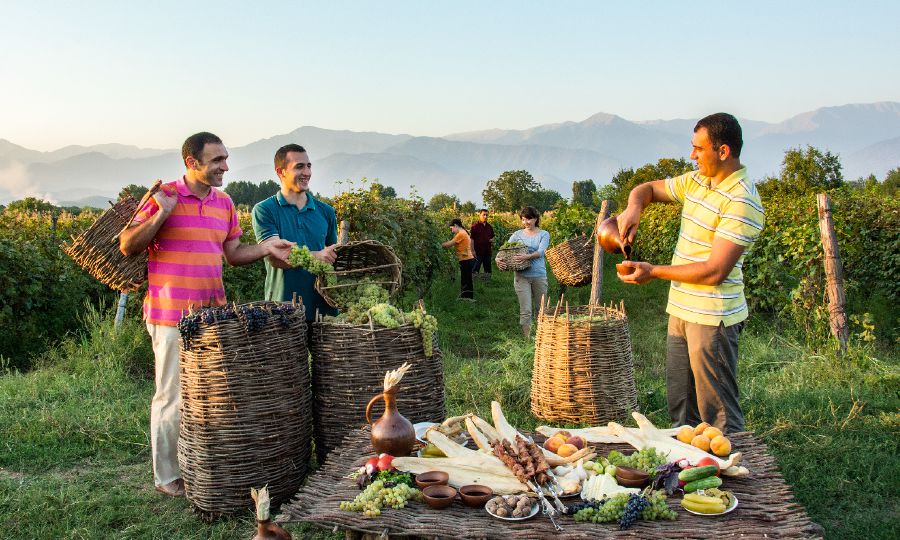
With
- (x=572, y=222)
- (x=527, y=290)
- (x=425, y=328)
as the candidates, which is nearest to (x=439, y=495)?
(x=425, y=328)

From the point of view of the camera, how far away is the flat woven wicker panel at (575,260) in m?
8.62

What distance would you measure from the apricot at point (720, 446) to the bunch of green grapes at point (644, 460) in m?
0.25

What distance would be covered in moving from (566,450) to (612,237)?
3.92ft

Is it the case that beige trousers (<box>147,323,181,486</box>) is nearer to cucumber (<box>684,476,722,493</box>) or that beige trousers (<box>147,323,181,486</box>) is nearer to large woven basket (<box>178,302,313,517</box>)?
large woven basket (<box>178,302,313,517</box>)

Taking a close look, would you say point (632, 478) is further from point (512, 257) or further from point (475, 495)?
point (512, 257)

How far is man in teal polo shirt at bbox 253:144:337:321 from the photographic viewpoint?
435 centimetres

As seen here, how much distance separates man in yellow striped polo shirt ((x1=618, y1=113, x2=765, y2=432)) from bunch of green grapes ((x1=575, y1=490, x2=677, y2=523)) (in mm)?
1225

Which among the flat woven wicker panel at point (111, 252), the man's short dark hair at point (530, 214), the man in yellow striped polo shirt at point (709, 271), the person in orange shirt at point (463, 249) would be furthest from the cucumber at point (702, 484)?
the person in orange shirt at point (463, 249)

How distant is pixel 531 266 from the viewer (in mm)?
8633

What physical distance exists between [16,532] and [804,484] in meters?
4.65

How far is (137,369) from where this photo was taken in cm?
694

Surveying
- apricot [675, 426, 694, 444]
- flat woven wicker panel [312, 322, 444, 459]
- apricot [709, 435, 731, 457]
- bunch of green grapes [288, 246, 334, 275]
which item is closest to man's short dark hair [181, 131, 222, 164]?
bunch of green grapes [288, 246, 334, 275]

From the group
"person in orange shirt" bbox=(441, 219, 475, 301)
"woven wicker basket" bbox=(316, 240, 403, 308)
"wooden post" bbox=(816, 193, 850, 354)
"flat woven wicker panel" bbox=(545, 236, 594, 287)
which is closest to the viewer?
"woven wicker basket" bbox=(316, 240, 403, 308)

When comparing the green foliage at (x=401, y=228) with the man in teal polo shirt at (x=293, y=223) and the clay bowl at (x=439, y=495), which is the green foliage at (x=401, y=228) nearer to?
the man in teal polo shirt at (x=293, y=223)
